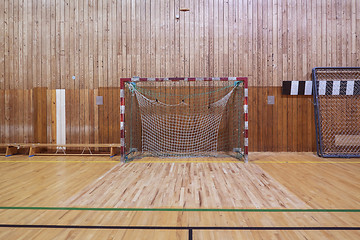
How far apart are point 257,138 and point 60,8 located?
7507 millimetres

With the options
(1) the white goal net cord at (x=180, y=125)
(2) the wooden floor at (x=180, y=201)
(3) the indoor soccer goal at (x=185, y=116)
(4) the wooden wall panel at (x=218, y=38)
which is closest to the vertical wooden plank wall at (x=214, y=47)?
(4) the wooden wall panel at (x=218, y=38)

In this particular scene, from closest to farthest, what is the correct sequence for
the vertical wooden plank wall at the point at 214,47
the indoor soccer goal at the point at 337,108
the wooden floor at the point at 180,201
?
1. the wooden floor at the point at 180,201
2. the indoor soccer goal at the point at 337,108
3. the vertical wooden plank wall at the point at 214,47

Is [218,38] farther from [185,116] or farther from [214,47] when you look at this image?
[185,116]

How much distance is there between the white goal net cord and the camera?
6754mm

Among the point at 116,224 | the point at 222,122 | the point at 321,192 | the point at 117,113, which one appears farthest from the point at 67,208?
the point at 222,122

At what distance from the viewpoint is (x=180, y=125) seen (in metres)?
6.82

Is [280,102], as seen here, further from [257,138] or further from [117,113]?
[117,113]

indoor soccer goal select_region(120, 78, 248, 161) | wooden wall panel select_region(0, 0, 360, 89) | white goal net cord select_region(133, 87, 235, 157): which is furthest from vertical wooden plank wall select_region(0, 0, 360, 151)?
white goal net cord select_region(133, 87, 235, 157)

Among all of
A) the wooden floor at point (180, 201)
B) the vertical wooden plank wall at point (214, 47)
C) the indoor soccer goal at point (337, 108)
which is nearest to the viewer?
the wooden floor at point (180, 201)

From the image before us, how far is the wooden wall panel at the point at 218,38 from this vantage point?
684 cm

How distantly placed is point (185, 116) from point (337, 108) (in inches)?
185

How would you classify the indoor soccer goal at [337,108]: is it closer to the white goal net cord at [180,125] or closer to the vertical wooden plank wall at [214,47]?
the vertical wooden plank wall at [214,47]

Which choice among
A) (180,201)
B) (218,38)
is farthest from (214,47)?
(180,201)

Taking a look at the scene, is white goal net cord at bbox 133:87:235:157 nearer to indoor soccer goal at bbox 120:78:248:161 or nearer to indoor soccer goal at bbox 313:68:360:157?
indoor soccer goal at bbox 120:78:248:161
